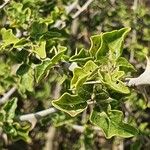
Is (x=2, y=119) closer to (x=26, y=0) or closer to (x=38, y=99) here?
(x=26, y=0)

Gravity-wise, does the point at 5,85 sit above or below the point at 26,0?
below

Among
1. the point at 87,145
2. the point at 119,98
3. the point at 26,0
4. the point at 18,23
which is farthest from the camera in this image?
the point at 87,145

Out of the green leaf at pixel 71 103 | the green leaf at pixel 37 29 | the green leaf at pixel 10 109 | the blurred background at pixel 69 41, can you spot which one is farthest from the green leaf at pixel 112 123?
the green leaf at pixel 10 109

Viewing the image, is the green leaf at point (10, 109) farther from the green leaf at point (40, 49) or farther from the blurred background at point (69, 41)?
the green leaf at point (40, 49)

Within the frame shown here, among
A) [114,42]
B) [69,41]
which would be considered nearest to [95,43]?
[114,42]

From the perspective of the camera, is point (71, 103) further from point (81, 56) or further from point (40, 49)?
point (40, 49)

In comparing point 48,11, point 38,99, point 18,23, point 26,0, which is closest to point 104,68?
point 18,23

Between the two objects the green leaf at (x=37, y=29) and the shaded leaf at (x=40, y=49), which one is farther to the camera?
the green leaf at (x=37, y=29)
